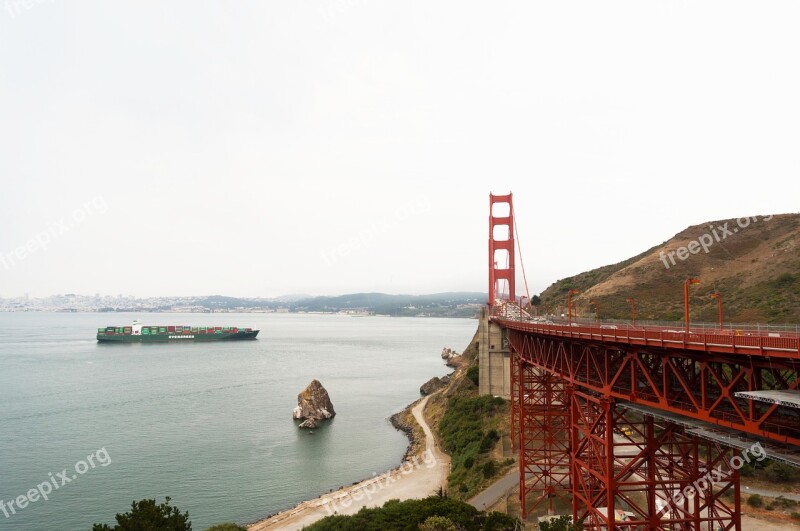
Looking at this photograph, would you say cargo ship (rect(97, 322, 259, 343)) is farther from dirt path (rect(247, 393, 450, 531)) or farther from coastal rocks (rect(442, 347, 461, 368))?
dirt path (rect(247, 393, 450, 531))

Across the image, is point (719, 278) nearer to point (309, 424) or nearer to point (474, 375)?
point (474, 375)

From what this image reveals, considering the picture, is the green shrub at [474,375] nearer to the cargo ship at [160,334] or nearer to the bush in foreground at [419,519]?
the bush in foreground at [419,519]

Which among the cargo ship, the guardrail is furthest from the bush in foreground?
the cargo ship

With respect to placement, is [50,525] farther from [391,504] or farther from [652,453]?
[652,453]

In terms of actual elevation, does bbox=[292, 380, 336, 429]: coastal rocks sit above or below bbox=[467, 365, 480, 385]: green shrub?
below

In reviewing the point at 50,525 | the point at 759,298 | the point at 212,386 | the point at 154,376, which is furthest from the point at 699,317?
the point at 154,376

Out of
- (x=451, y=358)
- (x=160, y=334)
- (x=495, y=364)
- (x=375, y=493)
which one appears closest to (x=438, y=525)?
(x=375, y=493)
